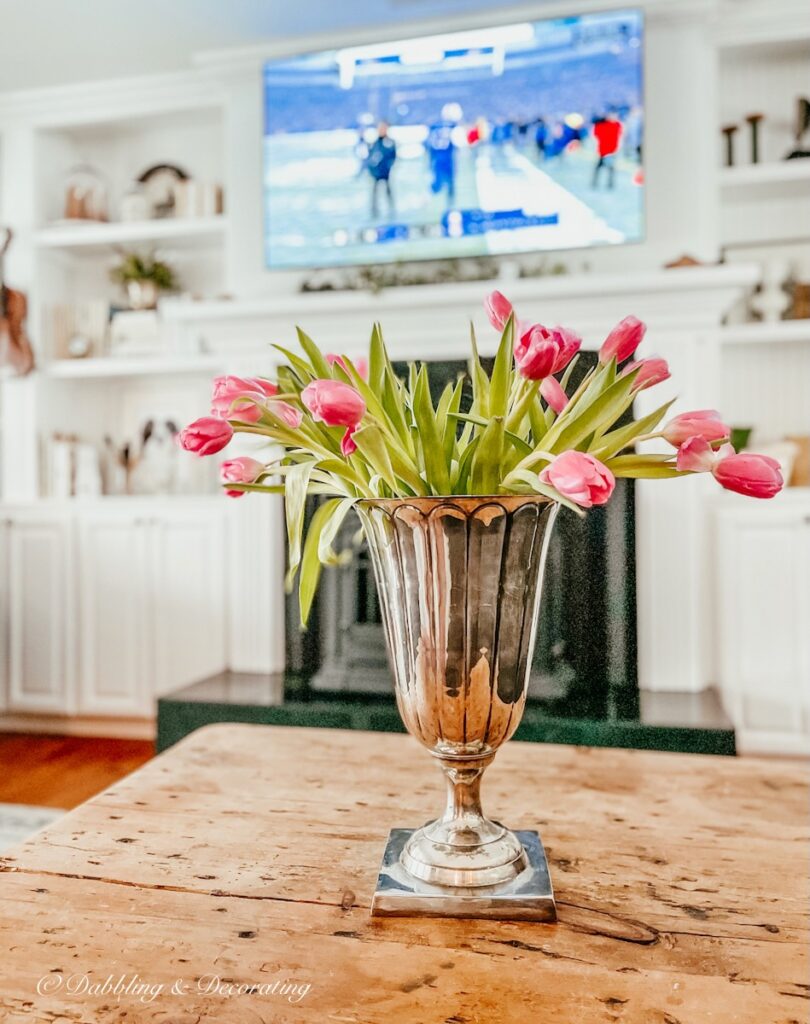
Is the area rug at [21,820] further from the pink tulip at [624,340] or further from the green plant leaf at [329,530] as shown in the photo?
the pink tulip at [624,340]

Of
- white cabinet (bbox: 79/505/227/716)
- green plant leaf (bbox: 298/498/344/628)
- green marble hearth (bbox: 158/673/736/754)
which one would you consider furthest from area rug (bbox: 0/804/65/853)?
green plant leaf (bbox: 298/498/344/628)

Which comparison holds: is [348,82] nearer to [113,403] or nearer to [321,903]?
[113,403]

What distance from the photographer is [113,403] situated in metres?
3.77

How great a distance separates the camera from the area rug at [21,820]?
87.5 inches

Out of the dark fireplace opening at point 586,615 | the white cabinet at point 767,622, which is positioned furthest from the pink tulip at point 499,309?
the white cabinet at point 767,622

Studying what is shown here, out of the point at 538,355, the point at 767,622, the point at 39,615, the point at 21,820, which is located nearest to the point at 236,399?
the point at 538,355

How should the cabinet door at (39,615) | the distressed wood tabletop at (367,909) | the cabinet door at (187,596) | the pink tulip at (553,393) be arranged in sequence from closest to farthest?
the distressed wood tabletop at (367,909) < the pink tulip at (553,393) < the cabinet door at (187,596) < the cabinet door at (39,615)

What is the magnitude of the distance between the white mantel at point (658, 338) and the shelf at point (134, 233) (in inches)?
28.5

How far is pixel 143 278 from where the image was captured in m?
3.51

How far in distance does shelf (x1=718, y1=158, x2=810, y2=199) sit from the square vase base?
9.39ft

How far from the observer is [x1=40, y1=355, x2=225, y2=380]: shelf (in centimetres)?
338

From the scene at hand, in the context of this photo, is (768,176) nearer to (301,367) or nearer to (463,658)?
(301,367)

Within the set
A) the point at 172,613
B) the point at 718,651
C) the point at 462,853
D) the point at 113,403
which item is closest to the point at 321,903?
the point at 462,853

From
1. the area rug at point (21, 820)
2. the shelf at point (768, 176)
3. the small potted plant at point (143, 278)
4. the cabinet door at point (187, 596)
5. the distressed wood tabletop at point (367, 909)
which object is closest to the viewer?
the distressed wood tabletop at point (367, 909)
